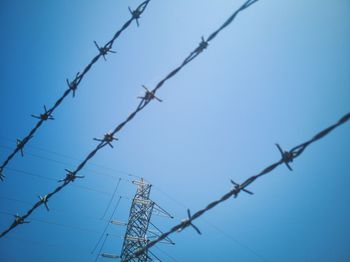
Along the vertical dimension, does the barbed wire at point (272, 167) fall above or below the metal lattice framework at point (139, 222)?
below

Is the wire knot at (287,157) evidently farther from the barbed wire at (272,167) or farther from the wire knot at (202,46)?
the wire knot at (202,46)

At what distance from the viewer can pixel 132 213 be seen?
51.9 ft

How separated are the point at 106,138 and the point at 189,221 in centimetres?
190

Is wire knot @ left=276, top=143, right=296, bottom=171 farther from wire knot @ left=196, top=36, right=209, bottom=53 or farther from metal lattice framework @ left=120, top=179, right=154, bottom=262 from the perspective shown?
metal lattice framework @ left=120, top=179, right=154, bottom=262

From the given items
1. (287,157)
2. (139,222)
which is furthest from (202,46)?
(139,222)

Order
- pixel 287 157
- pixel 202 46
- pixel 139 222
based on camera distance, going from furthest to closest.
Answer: pixel 139 222
pixel 202 46
pixel 287 157

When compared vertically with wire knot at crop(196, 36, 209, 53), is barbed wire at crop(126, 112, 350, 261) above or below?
below

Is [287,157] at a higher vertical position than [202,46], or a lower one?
lower

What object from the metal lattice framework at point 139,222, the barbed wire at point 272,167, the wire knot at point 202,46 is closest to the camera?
the barbed wire at point 272,167

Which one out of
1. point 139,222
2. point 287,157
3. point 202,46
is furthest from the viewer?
point 139,222

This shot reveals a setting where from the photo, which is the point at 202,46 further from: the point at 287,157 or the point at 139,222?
the point at 139,222

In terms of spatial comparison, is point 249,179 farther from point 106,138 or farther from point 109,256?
point 109,256

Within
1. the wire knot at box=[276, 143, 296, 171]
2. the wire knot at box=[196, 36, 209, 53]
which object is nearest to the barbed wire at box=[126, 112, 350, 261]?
the wire knot at box=[276, 143, 296, 171]

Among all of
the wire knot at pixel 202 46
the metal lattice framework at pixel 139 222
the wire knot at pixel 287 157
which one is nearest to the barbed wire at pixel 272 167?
the wire knot at pixel 287 157
